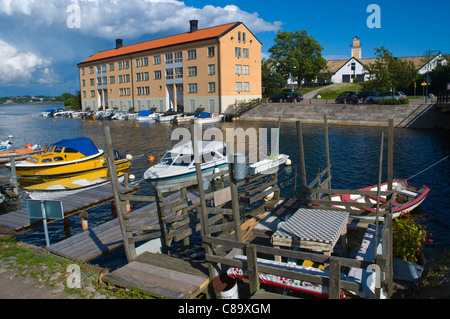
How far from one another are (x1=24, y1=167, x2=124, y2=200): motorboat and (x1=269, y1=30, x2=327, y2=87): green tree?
66.1 m

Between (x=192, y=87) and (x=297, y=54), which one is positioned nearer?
(x=192, y=87)

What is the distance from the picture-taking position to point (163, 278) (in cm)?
759

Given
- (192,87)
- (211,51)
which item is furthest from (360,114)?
(192,87)

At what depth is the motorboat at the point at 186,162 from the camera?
18.3 m

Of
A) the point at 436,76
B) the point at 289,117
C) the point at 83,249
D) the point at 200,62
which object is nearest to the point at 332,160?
the point at 83,249

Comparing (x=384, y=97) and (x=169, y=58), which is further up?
(x=169, y=58)

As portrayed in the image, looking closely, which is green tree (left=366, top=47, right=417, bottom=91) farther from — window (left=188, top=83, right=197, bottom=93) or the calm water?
window (left=188, top=83, right=197, bottom=93)

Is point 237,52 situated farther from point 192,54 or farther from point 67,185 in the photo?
point 67,185

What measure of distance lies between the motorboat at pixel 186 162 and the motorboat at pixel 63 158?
4629mm

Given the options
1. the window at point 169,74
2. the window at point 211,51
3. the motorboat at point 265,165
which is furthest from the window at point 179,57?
the motorboat at point 265,165

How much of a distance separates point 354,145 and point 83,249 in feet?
90.4

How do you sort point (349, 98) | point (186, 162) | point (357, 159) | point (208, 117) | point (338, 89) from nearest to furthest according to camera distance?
point (186, 162) < point (357, 159) < point (349, 98) < point (208, 117) < point (338, 89)

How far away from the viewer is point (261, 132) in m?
42.1

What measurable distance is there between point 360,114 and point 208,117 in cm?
2420
